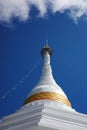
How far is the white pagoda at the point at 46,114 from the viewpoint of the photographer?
1110 cm

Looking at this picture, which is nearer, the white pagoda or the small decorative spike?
the white pagoda

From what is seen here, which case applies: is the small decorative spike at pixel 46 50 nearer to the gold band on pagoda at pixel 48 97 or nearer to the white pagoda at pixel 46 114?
the white pagoda at pixel 46 114

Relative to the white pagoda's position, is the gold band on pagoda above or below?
above

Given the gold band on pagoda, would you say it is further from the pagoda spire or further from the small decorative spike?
the small decorative spike

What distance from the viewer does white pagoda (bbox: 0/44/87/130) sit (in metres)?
11.1

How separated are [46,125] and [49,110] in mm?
1488

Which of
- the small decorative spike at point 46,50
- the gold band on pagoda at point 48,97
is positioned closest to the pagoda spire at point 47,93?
the gold band on pagoda at point 48,97

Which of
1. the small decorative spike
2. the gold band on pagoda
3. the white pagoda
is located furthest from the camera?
the small decorative spike

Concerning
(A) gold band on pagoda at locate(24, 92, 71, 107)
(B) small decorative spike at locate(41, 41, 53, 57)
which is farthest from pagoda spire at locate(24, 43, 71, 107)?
(B) small decorative spike at locate(41, 41, 53, 57)

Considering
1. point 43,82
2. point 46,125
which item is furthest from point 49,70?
point 46,125

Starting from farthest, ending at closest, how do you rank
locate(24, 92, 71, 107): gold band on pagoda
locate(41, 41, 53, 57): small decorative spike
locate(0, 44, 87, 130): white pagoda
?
locate(41, 41, 53, 57): small decorative spike → locate(24, 92, 71, 107): gold band on pagoda → locate(0, 44, 87, 130): white pagoda

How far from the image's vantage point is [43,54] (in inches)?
731

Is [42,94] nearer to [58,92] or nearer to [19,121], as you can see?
[58,92]

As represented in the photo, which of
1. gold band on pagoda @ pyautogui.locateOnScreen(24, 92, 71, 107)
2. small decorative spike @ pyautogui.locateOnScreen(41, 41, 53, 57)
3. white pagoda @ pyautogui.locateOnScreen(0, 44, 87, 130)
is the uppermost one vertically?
small decorative spike @ pyautogui.locateOnScreen(41, 41, 53, 57)
